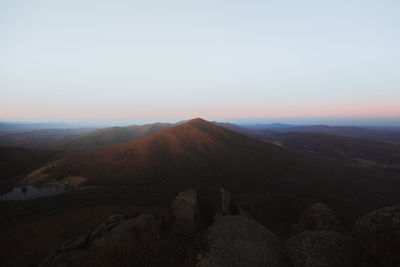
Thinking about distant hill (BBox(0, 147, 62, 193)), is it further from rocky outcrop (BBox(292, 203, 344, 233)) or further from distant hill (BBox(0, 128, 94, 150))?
distant hill (BBox(0, 128, 94, 150))

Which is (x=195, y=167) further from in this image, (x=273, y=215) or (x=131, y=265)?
(x=131, y=265)

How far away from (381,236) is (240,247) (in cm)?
486

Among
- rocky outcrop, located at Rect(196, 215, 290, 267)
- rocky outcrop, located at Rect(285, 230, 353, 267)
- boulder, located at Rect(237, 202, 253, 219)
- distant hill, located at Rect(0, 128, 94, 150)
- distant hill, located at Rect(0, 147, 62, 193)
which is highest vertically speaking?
rocky outcrop, located at Rect(285, 230, 353, 267)

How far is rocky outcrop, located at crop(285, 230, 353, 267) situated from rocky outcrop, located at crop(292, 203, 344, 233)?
314cm

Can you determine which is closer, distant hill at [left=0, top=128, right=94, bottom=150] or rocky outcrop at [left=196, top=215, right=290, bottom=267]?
rocky outcrop at [left=196, top=215, right=290, bottom=267]

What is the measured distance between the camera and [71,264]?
7320 millimetres

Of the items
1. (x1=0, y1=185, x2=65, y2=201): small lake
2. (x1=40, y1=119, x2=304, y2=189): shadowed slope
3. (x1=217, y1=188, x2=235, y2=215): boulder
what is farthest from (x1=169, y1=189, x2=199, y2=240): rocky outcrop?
(x1=0, y1=185, x2=65, y2=201): small lake

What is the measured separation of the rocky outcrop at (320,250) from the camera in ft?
A: 19.8

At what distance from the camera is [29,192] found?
23.2 metres

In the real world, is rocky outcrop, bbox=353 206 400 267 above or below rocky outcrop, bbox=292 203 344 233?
above

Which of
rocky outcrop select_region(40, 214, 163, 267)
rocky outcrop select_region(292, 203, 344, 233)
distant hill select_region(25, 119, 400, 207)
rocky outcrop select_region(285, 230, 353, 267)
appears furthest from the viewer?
distant hill select_region(25, 119, 400, 207)

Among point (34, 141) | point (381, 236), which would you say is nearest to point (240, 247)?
point (381, 236)

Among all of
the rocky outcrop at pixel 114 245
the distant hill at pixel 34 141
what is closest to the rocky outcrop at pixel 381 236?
the rocky outcrop at pixel 114 245

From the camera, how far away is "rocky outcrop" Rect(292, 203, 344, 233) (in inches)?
384
